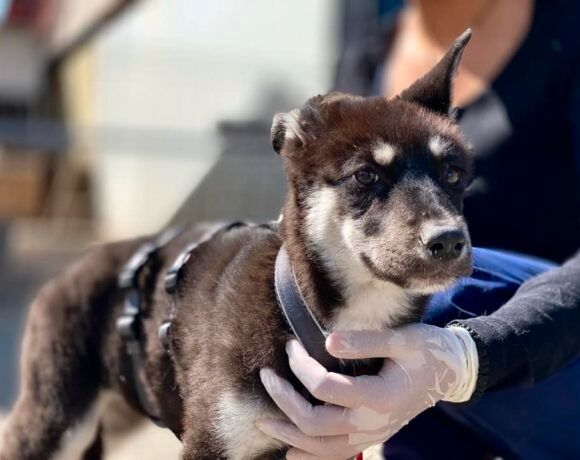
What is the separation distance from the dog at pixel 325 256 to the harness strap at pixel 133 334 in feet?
0.23

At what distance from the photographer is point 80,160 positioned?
1260cm

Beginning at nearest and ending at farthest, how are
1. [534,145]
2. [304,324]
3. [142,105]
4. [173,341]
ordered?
[304,324]
[173,341]
[534,145]
[142,105]

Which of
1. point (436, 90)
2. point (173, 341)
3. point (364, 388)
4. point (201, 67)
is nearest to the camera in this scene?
point (364, 388)

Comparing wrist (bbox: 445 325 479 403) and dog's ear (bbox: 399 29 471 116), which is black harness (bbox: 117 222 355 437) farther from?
dog's ear (bbox: 399 29 471 116)

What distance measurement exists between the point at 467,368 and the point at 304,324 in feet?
1.39

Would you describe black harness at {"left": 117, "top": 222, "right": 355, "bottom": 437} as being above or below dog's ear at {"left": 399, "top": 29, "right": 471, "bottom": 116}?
below

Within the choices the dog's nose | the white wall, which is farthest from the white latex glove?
the white wall

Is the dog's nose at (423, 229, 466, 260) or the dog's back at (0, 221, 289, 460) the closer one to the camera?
the dog's nose at (423, 229, 466, 260)

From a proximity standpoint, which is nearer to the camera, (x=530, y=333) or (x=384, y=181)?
(x=384, y=181)

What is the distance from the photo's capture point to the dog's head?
221 cm

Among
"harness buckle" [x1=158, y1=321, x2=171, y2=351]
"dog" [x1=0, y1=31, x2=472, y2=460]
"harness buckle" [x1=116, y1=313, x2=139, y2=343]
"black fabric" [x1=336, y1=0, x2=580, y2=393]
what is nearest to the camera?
"dog" [x1=0, y1=31, x2=472, y2=460]

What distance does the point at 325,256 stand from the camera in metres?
2.42

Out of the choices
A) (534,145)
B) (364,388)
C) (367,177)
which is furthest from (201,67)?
(364,388)

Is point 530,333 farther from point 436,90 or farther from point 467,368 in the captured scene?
point 436,90
